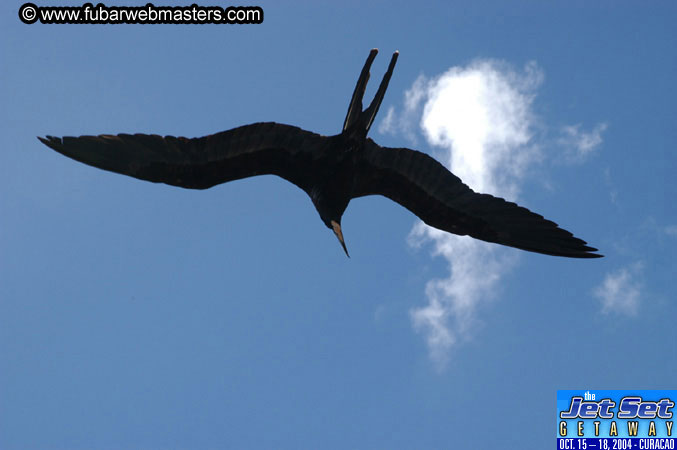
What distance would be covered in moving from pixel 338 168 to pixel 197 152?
2.45 m

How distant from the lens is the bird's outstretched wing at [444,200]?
11992 millimetres

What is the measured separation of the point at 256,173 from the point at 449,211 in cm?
357

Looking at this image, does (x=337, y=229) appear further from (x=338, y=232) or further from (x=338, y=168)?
(x=338, y=168)

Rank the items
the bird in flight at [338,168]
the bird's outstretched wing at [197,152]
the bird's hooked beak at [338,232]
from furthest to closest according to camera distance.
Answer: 1. the bird's hooked beak at [338,232]
2. the bird in flight at [338,168]
3. the bird's outstretched wing at [197,152]

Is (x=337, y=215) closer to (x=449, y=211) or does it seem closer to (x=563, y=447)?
(x=449, y=211)

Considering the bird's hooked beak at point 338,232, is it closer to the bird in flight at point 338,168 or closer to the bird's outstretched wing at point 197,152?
the bird in flight at point 338,168

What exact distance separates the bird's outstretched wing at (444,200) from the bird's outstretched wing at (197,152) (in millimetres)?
1188

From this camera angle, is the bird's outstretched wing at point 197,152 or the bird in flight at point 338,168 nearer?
the bird's outstretched wing at point 197,152

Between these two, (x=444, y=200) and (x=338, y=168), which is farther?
(x=444, y=200)

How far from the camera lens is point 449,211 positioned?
12.2 meters

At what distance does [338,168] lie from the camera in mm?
11750

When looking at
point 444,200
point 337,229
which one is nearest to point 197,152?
point 337,229

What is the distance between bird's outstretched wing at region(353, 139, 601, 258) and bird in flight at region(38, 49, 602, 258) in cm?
2

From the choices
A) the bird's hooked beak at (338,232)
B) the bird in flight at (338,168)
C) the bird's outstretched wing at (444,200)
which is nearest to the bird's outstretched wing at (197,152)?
the bird in flight at (338,168)
